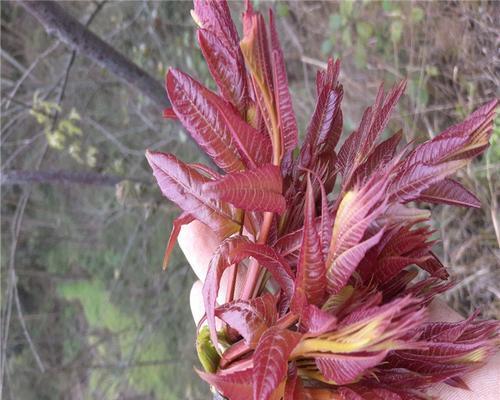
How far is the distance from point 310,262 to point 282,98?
0.65 ft

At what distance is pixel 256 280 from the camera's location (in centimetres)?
69

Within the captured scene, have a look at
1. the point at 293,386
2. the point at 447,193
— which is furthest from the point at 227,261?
the point at 447,193

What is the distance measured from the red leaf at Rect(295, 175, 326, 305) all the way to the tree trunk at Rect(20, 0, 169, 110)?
1029 millimetres

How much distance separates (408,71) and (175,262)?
5.14 feet

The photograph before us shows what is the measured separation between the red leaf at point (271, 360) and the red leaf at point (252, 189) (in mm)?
150

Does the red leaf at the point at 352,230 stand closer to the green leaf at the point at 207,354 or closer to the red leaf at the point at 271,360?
the red leaf at the point at 271,360

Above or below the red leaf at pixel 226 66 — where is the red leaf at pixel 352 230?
below

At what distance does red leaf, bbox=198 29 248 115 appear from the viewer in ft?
1.98

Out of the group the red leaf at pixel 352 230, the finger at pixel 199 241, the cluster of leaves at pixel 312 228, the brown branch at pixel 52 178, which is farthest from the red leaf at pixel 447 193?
the brown branch at pixel 52 178

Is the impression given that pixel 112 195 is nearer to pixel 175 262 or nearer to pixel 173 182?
pixel 175 262

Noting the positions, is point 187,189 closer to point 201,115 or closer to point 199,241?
point 201,115

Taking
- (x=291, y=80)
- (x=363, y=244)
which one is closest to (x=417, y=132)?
(x=291, y=80)

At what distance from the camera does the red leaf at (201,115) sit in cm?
58

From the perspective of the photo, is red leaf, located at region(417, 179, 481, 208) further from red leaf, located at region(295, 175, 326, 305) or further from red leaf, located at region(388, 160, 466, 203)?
red leaf, located at region(295, 175, 326, 305)
